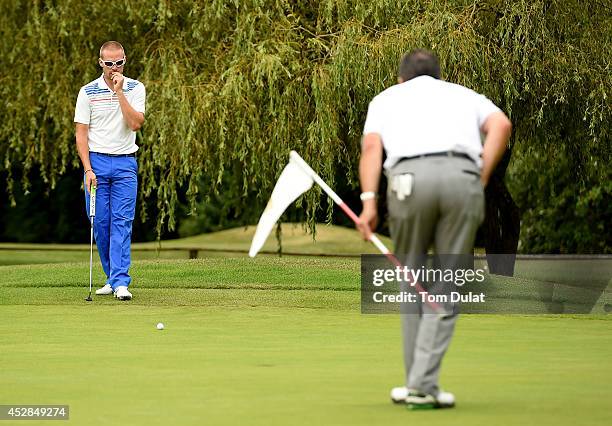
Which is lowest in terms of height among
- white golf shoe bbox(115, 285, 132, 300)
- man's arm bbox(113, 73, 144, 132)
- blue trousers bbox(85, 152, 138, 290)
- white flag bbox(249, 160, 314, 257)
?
white golf shoe bbox(115, 285, 132, 300)

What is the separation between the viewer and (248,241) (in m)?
29.1

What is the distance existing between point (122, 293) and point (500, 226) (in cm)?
762

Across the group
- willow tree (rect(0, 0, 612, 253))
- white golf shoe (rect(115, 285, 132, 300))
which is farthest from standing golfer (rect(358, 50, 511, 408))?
willow tree (rect(0, 0, 612, 253))

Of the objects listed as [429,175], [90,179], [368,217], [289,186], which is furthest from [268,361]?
[90,179]

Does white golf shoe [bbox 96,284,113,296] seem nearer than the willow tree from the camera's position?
Yes

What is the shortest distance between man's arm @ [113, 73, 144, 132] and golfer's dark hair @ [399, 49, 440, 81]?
5.44 m

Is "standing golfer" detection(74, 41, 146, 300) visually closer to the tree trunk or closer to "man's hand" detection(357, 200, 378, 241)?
"man's hand" detection(357, 200, 378, 241)

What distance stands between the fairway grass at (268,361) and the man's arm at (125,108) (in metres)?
1.53

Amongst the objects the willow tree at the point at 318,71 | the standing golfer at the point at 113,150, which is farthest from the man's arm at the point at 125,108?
the willow tree at the point at 318,71

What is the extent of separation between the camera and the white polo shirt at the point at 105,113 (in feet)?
37.2

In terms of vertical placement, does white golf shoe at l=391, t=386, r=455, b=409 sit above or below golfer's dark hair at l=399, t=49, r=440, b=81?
below

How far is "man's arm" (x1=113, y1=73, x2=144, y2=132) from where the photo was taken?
1115 cm

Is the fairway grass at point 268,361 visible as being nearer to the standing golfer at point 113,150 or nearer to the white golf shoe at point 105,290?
the white golf shoe at point 105,290

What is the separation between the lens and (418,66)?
601 centimetres
